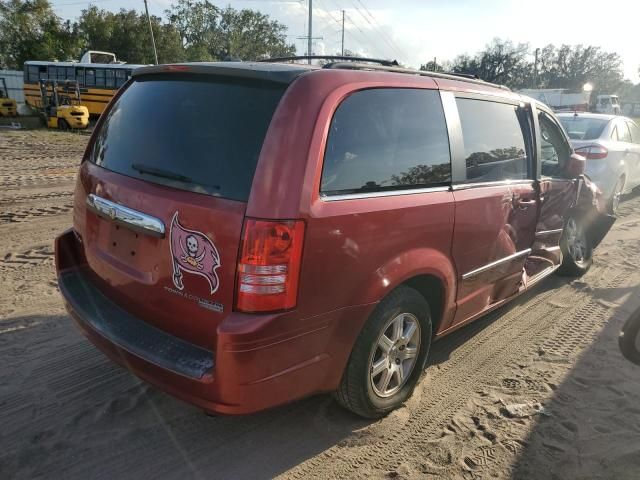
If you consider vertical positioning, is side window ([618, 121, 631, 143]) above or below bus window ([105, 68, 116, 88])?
below

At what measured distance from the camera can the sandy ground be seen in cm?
250

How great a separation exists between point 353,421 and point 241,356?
112 cm

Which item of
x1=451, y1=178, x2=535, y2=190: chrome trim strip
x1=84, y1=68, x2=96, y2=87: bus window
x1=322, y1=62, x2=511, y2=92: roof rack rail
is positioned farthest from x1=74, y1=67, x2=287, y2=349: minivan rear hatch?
x1=84, y1=68, x2=96, y2=87: bus window

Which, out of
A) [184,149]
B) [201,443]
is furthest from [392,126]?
[201,443]

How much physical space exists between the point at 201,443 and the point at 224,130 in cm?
167

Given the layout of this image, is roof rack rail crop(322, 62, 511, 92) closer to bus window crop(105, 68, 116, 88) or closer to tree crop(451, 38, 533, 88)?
bus window crop(105, 68, 116, 88)

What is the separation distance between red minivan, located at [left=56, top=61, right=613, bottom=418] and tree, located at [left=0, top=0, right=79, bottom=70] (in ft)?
158

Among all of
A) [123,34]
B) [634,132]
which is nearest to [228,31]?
[123,34]

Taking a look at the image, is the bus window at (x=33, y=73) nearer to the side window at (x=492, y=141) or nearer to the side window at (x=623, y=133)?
the side window at (x=623, y=133)

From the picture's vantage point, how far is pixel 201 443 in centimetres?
262

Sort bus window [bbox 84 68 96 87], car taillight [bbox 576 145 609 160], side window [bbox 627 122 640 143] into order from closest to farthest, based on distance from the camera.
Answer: car taillight [bbox 576 145 609 160] < side window [bbox 627 122 640 143] < bus window [bbox 84 68 96 87]

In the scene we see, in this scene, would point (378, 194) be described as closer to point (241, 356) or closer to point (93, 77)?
point (241, 356)

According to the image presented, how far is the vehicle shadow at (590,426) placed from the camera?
8.37 feet

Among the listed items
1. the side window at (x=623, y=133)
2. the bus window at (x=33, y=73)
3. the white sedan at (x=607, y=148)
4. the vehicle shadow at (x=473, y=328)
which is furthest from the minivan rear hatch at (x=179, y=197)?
the bus window at (x=33, y=73)
